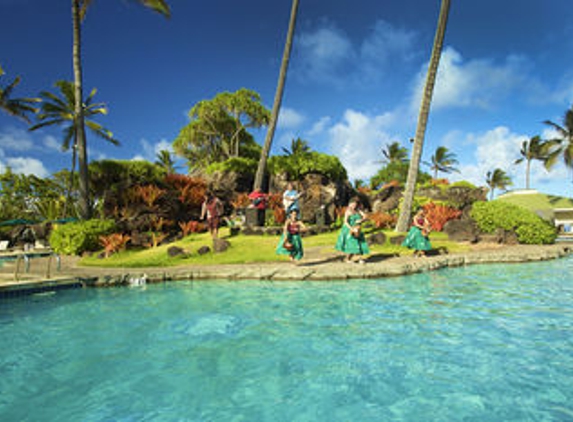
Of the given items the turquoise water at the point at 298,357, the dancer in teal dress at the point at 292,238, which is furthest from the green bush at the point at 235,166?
the turquoise water at the point at 298,357

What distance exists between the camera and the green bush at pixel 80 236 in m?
13.1

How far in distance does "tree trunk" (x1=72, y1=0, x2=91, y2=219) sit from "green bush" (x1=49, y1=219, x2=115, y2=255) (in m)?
1.45

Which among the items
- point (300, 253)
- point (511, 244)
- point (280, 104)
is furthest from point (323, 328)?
point (280, 104)

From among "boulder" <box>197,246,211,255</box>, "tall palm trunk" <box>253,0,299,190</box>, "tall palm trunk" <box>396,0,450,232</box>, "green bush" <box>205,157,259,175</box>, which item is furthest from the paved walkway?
"green bush" <box>205,157,259,175</box>

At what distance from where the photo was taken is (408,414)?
2549 mm

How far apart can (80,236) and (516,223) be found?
64.8ft

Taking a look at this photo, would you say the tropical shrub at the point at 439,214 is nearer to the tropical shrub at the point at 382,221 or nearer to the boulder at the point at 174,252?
the tropical shrub at the point at 382,221

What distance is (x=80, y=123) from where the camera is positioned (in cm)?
1548

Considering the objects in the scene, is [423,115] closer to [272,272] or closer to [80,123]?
[272,272]


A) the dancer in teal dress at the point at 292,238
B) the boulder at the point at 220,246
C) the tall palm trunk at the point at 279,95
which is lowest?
the boulder at the point at 220,246

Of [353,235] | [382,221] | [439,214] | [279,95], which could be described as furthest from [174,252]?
[439,214]

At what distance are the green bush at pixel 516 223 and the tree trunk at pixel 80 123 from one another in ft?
63.5

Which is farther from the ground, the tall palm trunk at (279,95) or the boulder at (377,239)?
the tall palm trunk at (279,95)

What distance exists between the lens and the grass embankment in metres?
10.9
